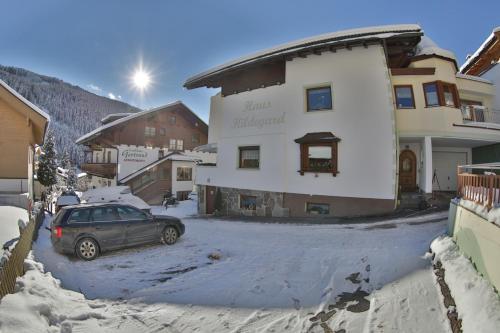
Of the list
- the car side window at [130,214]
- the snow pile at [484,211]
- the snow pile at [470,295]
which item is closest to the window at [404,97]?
the snow pile at [484,211]

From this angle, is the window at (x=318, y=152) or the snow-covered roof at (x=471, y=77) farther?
the snow-covered roof at (x=471, y=77)

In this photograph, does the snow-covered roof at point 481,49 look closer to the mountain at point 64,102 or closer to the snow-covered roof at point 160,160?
the snow-covered roof at point 160,160

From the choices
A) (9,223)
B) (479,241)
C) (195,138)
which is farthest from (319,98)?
(195,138)

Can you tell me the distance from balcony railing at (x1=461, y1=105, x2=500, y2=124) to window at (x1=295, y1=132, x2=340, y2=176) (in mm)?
7885

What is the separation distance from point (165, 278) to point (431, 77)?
14728 millimetres

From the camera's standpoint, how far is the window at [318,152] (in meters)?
14.0

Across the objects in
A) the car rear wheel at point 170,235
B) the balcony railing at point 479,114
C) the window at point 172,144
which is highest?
the window at point 172,144

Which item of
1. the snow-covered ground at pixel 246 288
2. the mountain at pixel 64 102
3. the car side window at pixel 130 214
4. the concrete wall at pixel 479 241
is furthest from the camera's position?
the mountain at pixel 64 102

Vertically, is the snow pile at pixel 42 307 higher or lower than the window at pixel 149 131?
lower

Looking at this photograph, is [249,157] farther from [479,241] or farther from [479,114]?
[479,114]

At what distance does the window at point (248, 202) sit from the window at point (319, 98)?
5989 millimetres

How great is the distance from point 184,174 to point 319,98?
72.9ft

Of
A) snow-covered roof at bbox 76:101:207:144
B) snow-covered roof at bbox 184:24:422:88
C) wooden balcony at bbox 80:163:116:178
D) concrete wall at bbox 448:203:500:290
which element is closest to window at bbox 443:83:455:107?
snow-covered roof at bbox 184:24:422:88

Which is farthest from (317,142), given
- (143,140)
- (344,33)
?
(143,140)
